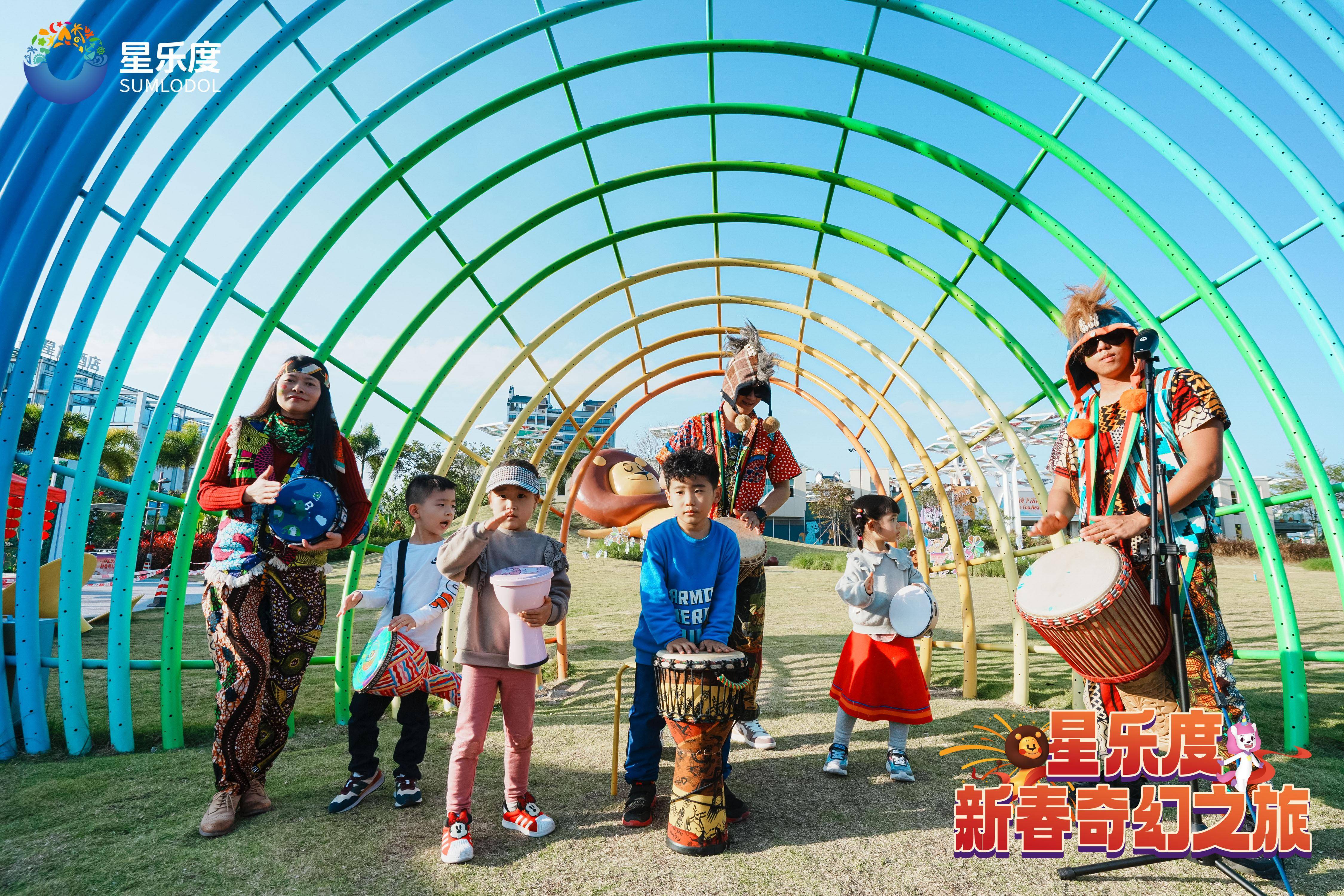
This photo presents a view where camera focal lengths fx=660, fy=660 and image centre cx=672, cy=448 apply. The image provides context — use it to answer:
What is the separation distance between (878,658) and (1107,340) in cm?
192

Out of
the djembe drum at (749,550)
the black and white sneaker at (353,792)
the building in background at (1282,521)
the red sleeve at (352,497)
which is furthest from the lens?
the building in background at (1282,521)

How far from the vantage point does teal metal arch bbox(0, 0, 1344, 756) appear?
329cm

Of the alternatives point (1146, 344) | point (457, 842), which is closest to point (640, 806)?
point (457, 842)

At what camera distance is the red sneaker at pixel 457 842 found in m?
2.47

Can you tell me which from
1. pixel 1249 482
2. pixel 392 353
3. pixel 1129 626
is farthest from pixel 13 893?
pixel 1249 482

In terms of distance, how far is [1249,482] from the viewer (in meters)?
3.60

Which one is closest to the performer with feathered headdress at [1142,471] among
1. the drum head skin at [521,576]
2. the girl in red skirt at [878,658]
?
the girl in red skirt at [878,658]

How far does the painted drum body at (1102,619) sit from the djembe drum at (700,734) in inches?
46.2

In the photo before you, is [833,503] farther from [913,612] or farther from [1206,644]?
[1206,644]

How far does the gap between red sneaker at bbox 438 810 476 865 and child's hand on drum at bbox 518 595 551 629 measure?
2.54 feet

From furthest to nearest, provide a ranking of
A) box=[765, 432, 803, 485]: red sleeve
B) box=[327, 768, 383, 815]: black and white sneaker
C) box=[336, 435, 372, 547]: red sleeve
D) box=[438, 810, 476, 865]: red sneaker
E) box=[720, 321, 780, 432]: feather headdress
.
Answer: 1. box=[765, 432, 803, 485]: red sleeve
2. box=[720, 321, 780, 432]: feather headdress
3. box=[336, 435, 372, 547]: red sleeve
4. box=[327, 768, 383, 815]: black and white sneaker
5. box=[438, 810, 476, 865]: red sneaker

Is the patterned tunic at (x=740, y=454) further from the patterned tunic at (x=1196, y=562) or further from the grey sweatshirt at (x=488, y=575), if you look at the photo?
the patterned tunic at (x=1196, y=562)

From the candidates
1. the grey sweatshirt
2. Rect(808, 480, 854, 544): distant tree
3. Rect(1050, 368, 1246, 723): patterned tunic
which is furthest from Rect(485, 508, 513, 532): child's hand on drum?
Rect(808, 480, 854, 544): distant tree

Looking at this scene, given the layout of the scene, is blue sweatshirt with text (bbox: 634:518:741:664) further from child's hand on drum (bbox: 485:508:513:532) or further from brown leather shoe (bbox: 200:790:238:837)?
brown leather shoe (bbox: 200:790:238:837)
